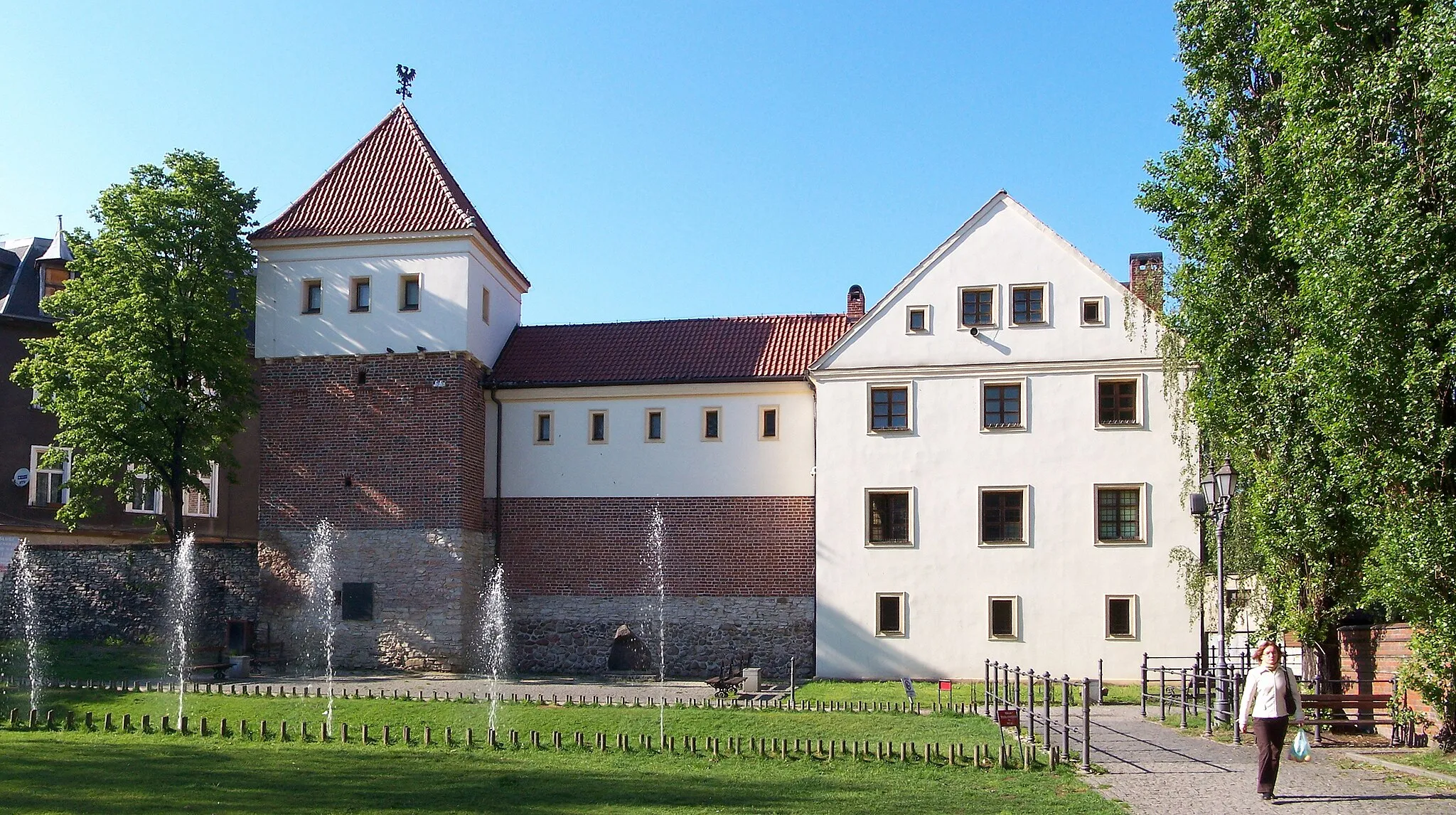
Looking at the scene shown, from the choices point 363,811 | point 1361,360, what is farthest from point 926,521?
point 363,811

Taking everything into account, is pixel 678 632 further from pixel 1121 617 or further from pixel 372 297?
pixel 372 297

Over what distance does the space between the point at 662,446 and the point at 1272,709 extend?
19.6 m

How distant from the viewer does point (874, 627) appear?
28609 mm

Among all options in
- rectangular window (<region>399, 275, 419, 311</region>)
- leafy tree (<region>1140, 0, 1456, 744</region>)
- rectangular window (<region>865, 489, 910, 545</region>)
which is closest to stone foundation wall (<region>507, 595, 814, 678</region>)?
rectangular window (<region>865, 489, 910, 545</region>)

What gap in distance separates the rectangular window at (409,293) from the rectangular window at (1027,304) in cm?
1415

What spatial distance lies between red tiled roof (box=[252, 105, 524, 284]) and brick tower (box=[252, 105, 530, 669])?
0.21ft

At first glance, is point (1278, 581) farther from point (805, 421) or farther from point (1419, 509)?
point (805, 421)

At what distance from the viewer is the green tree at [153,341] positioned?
1165 inches

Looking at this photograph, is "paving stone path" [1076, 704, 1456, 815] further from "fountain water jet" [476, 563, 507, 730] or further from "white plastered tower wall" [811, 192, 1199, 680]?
"fountain water jet" [476, 563, 507, 730]

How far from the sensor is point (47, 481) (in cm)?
3644

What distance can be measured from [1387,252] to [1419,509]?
324 centimetres

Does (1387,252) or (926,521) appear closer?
(1387,252)

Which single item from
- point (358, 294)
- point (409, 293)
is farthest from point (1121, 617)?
point (358, 294)

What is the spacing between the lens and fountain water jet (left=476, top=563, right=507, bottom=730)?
30312 mm
